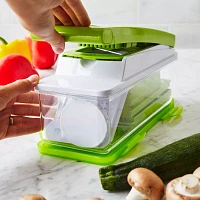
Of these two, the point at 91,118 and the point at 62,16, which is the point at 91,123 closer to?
the point at 91,118

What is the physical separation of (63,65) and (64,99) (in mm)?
94

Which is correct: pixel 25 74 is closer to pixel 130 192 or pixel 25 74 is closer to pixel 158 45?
pixel 158 45

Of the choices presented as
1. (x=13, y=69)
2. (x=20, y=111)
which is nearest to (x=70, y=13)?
(x=20, y=111)

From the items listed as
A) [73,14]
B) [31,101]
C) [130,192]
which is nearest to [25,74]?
[31,101]

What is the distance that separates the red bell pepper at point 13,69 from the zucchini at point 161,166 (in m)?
0.56

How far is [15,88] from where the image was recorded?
→ 0.88 m

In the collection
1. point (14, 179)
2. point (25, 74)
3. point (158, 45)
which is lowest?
point (14, 179)

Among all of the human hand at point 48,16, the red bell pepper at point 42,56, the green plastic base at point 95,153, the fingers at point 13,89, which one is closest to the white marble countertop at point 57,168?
the green plastic base at point 95,153

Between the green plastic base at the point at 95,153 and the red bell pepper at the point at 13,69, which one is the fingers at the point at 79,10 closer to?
the green plastic base at the point at 95,153

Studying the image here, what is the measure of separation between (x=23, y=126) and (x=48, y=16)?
26 cm

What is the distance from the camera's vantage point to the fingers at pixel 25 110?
986mm

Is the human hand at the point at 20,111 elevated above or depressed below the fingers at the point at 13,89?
below

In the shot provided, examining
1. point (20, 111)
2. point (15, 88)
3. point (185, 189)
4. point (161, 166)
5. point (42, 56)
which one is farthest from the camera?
point (42, 56)

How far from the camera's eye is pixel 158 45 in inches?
41.9
